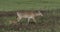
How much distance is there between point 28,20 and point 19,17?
2.02 ft

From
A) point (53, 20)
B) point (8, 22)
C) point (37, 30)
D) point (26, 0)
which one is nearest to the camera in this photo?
point (37, 30)

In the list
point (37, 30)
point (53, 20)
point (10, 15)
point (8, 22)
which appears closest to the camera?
point (37, 30)

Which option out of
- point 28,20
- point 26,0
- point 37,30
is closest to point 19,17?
point 28,20

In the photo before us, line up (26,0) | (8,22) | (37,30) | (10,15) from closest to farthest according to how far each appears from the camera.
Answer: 1. (37,30)
2. (8,22)
3. (10,15)
4. (26,0)

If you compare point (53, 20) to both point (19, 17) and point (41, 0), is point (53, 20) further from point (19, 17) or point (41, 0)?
point (41, 0)

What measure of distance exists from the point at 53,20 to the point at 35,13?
1.58 m

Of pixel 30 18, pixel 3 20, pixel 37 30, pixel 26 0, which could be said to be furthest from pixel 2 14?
pixel 26 0

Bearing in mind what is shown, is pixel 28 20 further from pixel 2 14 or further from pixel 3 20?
pixel 2 14

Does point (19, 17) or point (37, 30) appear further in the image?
point (19, 17)

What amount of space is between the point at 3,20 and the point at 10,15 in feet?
7.12

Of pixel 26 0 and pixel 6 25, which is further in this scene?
pixel 26 0

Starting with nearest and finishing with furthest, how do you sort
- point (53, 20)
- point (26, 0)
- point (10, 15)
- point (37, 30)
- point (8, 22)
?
1. point (37, 30)
2. point (8, 22)
3. point (53, 20)
4. point (10, 15)
5. point (26, 0)

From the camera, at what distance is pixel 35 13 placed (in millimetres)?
15336

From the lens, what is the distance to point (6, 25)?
1425 cm
